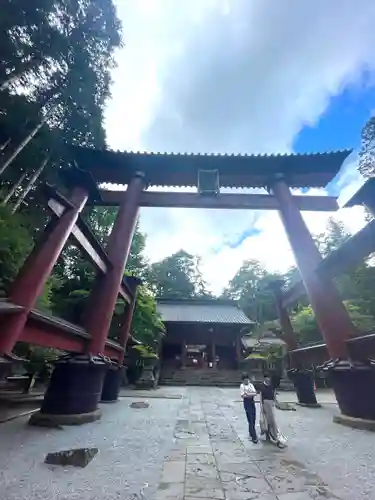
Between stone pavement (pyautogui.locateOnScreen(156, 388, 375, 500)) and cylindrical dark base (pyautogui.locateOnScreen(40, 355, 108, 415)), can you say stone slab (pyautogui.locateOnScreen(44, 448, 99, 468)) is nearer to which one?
stone pavement (pyautogui.locateOnScreen(156, 388, 375, 500))

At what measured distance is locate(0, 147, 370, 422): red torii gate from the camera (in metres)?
4.28

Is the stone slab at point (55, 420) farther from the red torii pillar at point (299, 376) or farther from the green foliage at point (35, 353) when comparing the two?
the red torii pillar at point (299, 376)

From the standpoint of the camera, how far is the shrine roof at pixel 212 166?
898cm

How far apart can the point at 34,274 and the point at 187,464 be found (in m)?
3.09

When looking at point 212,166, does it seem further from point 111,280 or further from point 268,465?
point 268,465

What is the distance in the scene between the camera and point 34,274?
3896 millimetres

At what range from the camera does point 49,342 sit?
4.24m

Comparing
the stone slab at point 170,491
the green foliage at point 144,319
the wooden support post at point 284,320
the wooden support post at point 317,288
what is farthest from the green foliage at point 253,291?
the stone slab at point 170,491

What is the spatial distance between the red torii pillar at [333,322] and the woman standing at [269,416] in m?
1.71

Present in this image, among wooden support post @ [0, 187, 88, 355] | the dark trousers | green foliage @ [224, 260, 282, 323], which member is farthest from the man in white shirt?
green foliage @ [224, 260, 282, 323]

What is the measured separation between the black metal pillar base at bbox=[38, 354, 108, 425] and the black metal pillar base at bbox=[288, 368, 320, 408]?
6.14m

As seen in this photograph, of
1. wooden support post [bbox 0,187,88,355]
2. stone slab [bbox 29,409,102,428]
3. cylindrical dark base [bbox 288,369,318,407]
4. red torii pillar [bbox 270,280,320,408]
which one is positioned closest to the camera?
wooden support post [bbox 0,187,88,355]

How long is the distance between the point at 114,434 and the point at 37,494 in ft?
8.08

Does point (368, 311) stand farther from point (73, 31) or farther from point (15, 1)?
point (15, 1)
